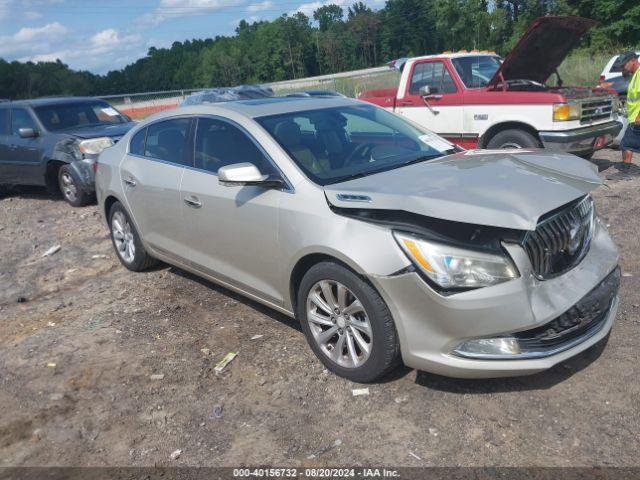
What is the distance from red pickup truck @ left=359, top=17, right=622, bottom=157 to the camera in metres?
7.57

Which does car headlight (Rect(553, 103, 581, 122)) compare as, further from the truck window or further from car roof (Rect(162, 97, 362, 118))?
car roof (Rect(162, 97, 362, 118))

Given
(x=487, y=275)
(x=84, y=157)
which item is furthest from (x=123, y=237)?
(x=487, y=275)

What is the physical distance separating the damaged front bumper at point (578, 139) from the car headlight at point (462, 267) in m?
4.91

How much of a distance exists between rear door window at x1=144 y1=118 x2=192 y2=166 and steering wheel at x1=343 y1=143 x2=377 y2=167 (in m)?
1.37

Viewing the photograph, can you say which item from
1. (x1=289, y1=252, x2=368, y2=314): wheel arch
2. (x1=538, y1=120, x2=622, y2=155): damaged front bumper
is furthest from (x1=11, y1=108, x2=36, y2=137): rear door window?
(x1=538, y1=120, x2=622, y2=155): damaged front bumper

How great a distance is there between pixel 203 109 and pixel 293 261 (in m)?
1.78

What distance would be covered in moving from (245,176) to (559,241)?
1.93 meters

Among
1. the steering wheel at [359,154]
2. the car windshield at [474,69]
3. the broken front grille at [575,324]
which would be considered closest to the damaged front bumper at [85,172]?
the car windshield at [474,69]

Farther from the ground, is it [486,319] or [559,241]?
[559,241]

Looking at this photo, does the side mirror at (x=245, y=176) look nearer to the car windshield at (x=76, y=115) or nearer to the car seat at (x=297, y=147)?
the car seat at (x=297, y=147)

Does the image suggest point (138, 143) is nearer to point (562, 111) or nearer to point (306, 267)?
point (306, 267)

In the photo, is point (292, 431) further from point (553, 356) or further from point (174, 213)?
point (174, 213)

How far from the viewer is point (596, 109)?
26.5ft

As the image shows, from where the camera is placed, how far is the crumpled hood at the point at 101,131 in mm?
9039
